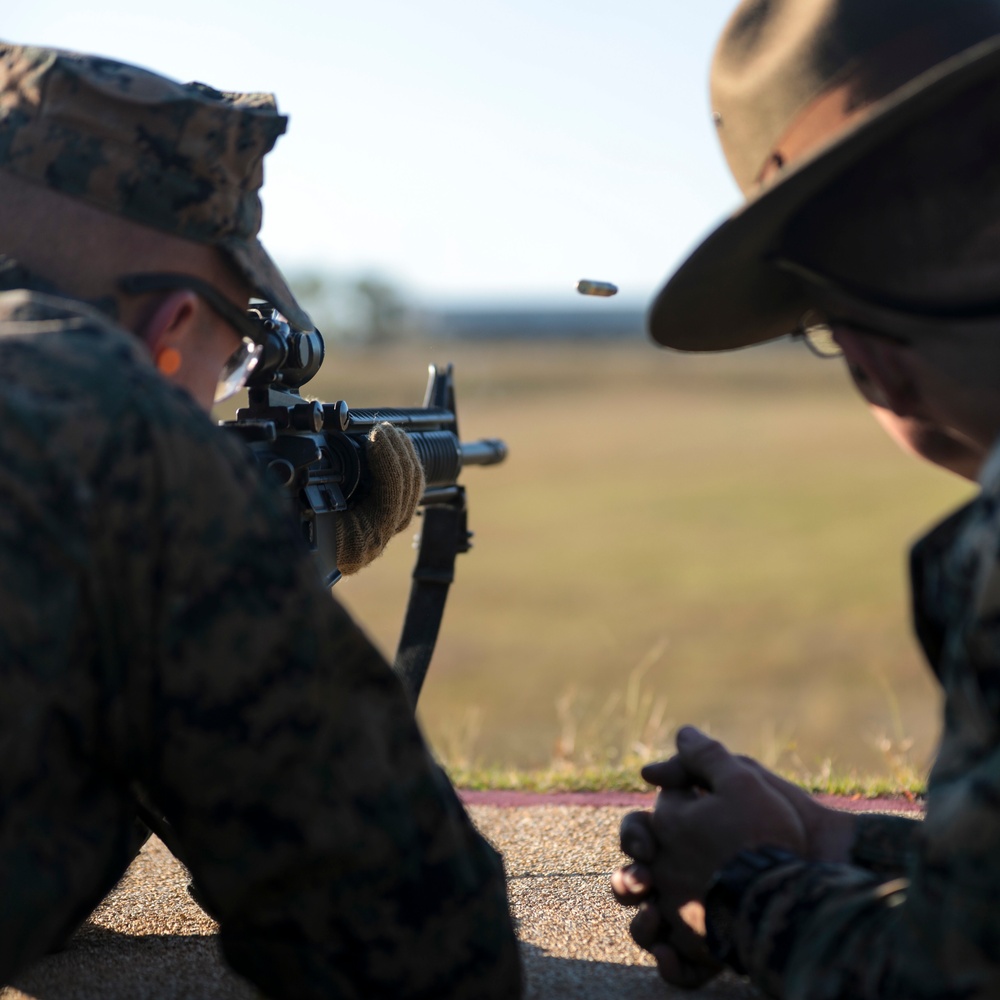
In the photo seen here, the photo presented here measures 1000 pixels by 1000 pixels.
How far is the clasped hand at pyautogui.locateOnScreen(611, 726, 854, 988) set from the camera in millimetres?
2291

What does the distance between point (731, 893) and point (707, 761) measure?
285 millimetres

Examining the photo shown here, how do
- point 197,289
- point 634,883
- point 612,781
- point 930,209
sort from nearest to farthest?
point 930,209, point 197,289, point 634,883, point 612,781

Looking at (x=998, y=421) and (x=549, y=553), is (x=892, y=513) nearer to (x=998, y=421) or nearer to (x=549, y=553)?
(x=549, y=553)

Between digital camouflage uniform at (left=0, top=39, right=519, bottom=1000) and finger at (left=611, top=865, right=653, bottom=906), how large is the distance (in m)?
0.42

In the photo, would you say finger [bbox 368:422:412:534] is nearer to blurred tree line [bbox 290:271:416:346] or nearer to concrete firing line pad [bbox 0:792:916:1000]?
concrete firing line pad [bbox 0:792:916:1000]

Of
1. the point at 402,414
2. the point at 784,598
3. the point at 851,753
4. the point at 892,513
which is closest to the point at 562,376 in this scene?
the point at 892,513

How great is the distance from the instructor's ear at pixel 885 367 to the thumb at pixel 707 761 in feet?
2.31

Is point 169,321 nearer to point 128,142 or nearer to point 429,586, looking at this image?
point 128,142

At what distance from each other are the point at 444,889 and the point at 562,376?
65.7m

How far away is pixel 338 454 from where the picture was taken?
366 cm

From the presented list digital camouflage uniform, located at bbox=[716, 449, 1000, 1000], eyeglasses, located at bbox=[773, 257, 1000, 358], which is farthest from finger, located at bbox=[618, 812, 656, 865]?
eyeglasses, located at bbox=[773, 257, 1000, 358]

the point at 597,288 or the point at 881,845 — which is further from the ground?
the point at 597,288

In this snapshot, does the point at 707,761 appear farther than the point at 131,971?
No

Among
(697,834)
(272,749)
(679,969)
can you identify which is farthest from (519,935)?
(272,749)
